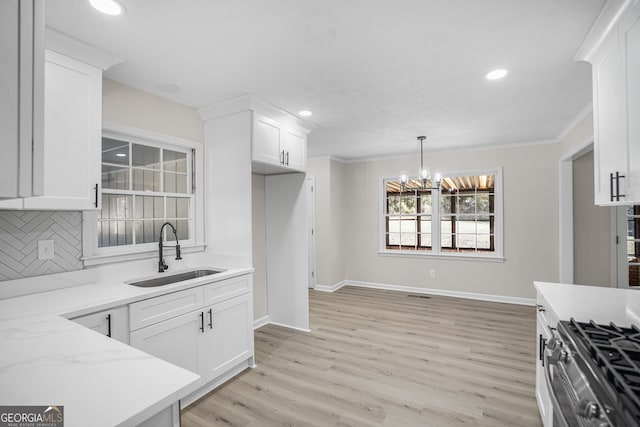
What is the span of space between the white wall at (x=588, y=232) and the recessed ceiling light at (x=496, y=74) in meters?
2.91

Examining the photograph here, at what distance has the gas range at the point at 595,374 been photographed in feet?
3.01

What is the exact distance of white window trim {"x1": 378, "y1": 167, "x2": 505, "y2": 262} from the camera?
4918mm

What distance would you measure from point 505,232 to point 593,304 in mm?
3356

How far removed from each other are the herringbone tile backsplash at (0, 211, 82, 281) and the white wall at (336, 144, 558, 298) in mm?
4384

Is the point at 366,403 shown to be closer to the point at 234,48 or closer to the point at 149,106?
the point at 234,48

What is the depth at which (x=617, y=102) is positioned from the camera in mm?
1626

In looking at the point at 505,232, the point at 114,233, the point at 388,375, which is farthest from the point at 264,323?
the point at 505,232

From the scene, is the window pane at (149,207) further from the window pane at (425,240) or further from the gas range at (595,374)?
the window pane at (425,240)

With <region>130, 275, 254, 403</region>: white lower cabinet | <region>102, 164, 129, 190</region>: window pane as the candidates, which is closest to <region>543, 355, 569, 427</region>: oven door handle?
<region>130, 275, 254, 403</region>: white lower cabinet

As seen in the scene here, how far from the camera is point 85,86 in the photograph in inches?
78.7

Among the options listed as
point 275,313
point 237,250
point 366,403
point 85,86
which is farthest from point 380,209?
point 85,86

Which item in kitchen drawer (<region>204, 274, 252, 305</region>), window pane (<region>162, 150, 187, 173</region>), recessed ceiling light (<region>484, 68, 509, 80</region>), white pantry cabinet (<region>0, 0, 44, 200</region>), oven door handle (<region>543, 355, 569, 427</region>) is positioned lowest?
oven door handle (<region>543, 355, 569, 427</region>)

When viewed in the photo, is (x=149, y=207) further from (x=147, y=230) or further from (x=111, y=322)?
(x=111, y=322)

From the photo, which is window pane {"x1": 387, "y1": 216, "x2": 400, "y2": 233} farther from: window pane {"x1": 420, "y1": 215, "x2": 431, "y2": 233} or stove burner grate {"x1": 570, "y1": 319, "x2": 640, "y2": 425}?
stove burner grate {"x1": 570, "y1": 319, "x2": 640, "y2": 425}
